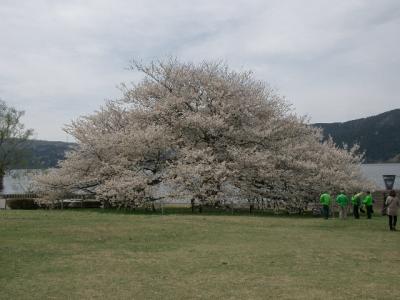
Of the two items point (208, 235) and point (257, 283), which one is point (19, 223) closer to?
point (208, 235)

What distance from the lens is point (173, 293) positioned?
8.88 m

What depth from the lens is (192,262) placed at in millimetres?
11922

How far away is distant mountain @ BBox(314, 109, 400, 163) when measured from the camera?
153 metres

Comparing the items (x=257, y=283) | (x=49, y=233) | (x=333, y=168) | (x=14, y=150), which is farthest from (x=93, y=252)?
(x=14, y=150)

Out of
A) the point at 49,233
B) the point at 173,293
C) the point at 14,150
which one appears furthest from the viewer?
the point at 14,150

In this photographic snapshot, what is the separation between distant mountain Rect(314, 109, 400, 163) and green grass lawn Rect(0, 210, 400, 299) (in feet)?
446

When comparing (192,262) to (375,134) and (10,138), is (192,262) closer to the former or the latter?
(10,138)

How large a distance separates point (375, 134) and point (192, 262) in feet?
510

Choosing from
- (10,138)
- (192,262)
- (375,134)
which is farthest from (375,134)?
(192,262)

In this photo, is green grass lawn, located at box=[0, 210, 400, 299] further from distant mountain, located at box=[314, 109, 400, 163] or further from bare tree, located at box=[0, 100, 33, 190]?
distant mountain, located at box=[314, 109, 400, 163]

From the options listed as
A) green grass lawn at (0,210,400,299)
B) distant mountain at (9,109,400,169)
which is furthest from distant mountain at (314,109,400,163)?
green grass lawn at (0,210,400,299)

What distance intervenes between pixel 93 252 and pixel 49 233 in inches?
158

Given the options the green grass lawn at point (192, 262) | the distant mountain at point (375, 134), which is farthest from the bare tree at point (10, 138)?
the distant mountain at point (375, 134)

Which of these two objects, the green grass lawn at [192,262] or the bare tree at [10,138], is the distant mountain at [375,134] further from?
the green grass lawn at [192,262]
